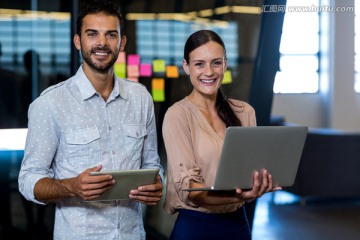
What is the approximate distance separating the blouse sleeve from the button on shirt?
0.55 ft

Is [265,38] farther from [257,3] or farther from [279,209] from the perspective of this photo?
[279,209]

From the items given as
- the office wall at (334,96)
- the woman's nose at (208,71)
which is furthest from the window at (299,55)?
the woman's nose at (208,71)

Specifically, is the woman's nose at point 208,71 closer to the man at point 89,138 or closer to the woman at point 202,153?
the woman at point 202,153

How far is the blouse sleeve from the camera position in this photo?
1.94 metres

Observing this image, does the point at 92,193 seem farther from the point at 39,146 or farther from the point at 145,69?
the point at 145,69

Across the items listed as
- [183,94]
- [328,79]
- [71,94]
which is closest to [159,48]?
[183,94]

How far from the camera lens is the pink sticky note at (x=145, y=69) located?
434 centimetres

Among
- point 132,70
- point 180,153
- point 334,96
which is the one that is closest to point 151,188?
point 180,153

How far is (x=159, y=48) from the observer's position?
437 centimetres

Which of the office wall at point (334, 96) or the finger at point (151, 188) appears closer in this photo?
the finger at point (151, 188)

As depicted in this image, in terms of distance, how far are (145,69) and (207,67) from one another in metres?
2.34

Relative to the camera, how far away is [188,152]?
197cm

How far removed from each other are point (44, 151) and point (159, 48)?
2485mm

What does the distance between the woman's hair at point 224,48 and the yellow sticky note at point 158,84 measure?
2211 millimetres
